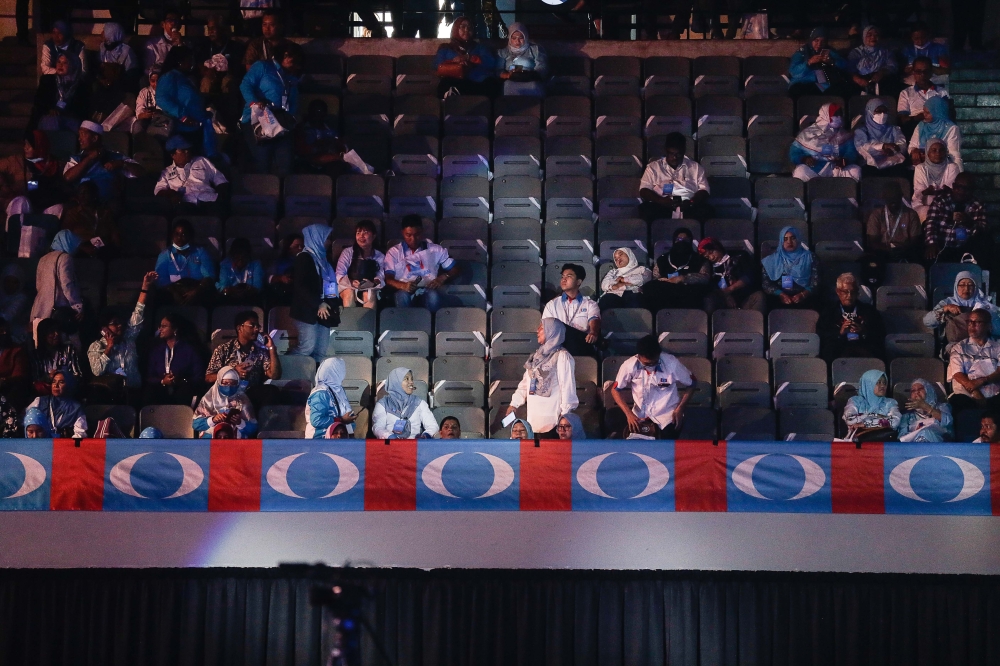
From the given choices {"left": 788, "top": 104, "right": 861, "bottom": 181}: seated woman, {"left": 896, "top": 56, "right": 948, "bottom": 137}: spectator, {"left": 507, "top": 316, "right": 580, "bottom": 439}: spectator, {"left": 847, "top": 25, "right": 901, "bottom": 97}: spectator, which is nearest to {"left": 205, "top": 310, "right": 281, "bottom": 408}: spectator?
{"left": 507, "top": 316, "right": 580, "bottom": 439}: spectator

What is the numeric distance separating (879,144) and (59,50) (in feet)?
27.4

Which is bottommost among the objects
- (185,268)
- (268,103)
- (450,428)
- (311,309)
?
(450,428)

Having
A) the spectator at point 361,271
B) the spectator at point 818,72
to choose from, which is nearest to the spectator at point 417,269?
the spectator at point 361,271

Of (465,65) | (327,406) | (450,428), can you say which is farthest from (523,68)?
(327,406)

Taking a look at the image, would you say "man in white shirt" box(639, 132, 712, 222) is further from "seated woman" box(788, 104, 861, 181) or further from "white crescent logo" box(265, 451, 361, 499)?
"white crescent logo" box(265, 451, 361, 499)

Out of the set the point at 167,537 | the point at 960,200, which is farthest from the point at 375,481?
the point at 960,200

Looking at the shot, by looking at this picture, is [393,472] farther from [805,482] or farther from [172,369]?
[805,482]

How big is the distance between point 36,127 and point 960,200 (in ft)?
29.6

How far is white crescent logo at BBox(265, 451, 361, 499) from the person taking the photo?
8047mm

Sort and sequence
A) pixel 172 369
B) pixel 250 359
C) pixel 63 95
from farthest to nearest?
pixel 63 95, pixel 172 369, pixel 250 359

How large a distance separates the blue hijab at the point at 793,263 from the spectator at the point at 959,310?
104 centimetres

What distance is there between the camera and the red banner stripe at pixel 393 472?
26.4ft

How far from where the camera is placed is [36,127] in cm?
1247

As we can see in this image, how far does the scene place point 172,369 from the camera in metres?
9.67
